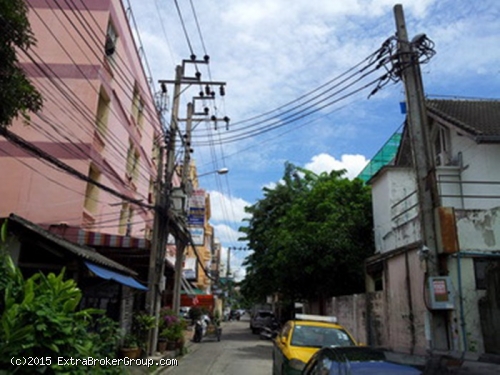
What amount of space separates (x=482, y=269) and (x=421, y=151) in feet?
10.2

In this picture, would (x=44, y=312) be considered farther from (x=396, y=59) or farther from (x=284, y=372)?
(x=396, y=59)

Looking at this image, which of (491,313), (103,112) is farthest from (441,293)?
(103,112)

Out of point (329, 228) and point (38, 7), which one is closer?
point (38, 7)

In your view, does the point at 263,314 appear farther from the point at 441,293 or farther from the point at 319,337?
the point at 441,293

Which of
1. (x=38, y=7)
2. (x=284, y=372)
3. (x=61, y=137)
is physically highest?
(x=38, y=7)

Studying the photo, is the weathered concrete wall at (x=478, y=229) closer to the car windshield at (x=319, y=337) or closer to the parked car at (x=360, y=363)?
the car windshield at (x=319, y=337)

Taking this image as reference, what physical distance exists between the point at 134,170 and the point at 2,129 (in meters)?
16.5

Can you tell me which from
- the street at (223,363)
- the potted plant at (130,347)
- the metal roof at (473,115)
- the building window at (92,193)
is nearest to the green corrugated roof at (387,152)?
the metal roof at (473,115)

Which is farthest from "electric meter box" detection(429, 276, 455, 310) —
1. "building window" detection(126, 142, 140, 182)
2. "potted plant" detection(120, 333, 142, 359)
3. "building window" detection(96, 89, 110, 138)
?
"building window" detection(126, 142, 140, 182)

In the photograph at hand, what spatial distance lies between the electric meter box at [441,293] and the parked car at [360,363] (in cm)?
552

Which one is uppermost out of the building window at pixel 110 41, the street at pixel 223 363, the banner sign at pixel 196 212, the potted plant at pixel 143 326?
the building window at pixel 110 41

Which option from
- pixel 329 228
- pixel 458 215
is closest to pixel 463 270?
pixel 458 215

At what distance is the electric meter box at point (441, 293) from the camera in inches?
353

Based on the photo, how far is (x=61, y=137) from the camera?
16.7 metres
